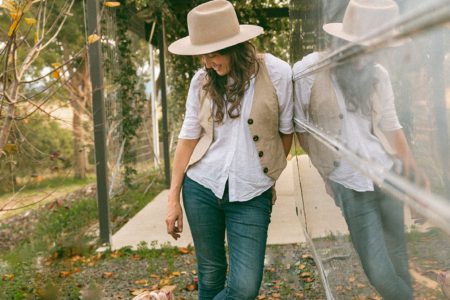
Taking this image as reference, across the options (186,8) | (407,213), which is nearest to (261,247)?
(407,213)

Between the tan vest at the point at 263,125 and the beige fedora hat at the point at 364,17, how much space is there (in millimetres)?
765

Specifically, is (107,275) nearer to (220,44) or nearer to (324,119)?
(220,44)

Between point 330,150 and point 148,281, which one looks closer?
point 330,150

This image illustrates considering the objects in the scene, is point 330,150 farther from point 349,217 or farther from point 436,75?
point 436,75

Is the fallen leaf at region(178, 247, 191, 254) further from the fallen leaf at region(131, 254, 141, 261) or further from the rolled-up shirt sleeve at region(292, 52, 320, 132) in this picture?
the rolled-up shirt sleeve at region(292, 52, 320, 132)

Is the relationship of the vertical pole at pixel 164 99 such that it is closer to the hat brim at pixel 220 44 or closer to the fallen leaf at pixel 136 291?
the fallen leaf at pixel 136 291

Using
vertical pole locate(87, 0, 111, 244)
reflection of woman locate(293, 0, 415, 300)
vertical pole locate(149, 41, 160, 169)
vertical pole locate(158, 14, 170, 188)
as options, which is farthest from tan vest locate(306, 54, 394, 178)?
vertical pole locate(149, 41, 160, 169)

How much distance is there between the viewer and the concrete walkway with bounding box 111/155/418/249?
2.29 meters

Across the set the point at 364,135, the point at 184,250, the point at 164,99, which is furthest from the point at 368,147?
the point at 164,99

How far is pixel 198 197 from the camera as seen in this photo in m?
2.52

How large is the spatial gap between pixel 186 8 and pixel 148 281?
3.71 m

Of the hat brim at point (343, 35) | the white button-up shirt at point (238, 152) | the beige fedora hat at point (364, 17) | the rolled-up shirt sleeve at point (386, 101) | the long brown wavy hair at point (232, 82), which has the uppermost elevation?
the beige fedora hat at point (364, 17)

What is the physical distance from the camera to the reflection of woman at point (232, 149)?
2449mm

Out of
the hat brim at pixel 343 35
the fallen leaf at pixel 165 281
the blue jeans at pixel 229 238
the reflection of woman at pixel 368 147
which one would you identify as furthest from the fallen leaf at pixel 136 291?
the hat brim at pixel 343 35
